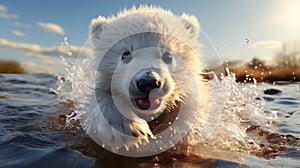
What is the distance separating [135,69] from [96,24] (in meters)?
1.18

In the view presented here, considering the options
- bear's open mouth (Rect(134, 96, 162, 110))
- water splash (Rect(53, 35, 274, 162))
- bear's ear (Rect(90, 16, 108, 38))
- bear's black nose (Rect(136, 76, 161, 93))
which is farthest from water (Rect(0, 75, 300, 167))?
bear's ear (Rect(90, 16, 108, 38))

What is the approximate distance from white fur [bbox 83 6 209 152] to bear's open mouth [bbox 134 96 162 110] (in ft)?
0.39

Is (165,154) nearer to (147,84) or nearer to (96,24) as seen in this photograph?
(147,84)

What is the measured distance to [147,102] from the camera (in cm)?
363

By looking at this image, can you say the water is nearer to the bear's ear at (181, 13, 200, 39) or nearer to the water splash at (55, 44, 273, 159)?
the water splash at (55, 44, 273, 159)

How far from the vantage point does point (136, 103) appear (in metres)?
3.67

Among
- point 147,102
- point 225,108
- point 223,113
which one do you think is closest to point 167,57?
point 147,102

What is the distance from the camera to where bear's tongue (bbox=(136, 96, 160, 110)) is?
3.60 metres

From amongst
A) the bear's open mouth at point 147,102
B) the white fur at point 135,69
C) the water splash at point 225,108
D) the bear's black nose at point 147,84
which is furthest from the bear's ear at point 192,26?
the bear's black nose at point 147,84

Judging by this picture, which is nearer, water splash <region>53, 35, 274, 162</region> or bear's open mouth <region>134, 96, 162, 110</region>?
bear's open mouth <region>134, 96, 162, 110</region>

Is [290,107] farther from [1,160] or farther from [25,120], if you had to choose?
[1,160]

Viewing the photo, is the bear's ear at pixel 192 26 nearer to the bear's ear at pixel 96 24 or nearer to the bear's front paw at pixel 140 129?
the bear's ear at pixel 96 24

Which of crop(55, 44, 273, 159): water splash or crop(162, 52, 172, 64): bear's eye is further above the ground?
crop(162, 52, 172, 64): bear's eye

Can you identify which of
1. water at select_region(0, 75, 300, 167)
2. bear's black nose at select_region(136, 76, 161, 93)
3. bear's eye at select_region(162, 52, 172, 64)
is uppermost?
bear's eye at select_region(162, 52, 172, 64)
